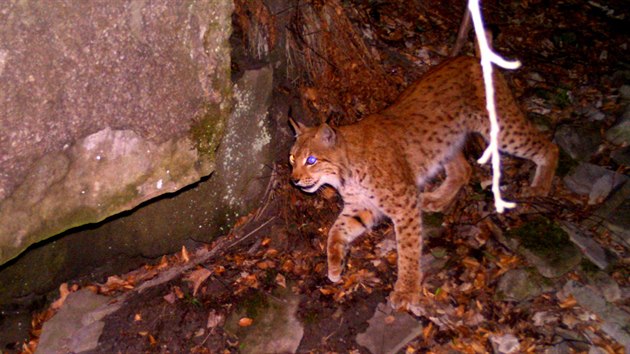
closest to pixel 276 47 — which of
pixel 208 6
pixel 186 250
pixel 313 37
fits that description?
pixel 313 37

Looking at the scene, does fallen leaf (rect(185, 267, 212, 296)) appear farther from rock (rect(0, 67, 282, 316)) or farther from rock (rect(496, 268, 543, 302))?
rock (rect(496, 268, 543, 302))

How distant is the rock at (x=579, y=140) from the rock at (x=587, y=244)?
982 mm

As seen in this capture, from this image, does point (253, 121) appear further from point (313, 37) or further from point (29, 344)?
point (29, 344)

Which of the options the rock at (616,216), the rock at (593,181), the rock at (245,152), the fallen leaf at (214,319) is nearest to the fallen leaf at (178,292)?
the fallen leaf at (214,319)

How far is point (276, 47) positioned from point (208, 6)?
133cm

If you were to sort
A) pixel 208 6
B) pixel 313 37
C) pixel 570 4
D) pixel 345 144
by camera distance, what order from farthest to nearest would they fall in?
pixel 570 4 → pixel 313 37 → pixel 345 144 → pixel 208 6

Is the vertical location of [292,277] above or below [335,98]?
below

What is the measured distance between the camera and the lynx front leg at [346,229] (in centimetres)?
462

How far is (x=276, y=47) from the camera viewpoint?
474cm

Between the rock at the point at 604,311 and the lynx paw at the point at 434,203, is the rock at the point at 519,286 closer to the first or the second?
the rock at the point at 604,311

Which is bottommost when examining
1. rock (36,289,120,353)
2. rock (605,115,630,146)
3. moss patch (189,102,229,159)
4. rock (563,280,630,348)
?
rock (563,280,630,348)

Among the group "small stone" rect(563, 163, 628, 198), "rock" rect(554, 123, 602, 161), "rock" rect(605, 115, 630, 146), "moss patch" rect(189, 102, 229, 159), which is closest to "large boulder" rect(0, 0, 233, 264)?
"moss patch" rect(189, 102, 229, 159)

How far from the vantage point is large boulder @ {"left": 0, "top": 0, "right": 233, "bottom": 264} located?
9.21 feet

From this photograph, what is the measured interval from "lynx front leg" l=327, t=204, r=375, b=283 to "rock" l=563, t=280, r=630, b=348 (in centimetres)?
158
